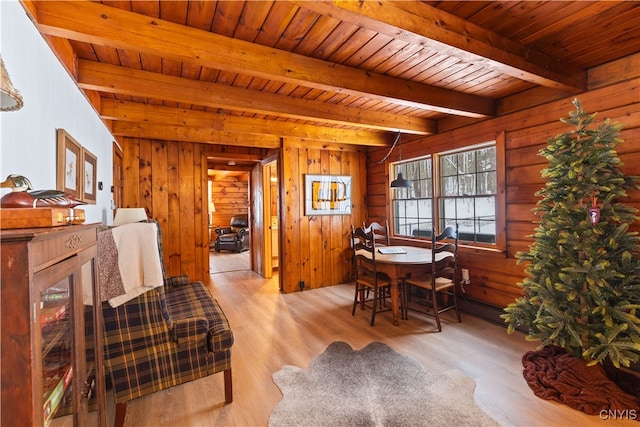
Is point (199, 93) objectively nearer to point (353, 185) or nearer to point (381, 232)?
point (353, 185)

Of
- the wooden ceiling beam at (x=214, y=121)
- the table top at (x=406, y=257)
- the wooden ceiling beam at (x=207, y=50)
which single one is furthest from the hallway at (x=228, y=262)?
the wooden ceiling beam at (x=207, y=50)

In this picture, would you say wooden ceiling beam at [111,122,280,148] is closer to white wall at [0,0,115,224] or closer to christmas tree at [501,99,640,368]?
white wall at [0,0,115,224]

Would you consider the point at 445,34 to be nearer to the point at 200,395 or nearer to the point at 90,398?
the point at 90,398

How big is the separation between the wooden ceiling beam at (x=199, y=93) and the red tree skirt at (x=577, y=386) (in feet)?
9.45

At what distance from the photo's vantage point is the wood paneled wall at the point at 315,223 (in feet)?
15.2

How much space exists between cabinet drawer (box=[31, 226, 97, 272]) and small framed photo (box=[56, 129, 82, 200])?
971 mm

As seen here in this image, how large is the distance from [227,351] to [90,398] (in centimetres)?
94

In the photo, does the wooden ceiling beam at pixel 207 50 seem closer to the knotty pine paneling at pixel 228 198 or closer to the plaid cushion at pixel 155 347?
the plaid cushion at pixel 155 347

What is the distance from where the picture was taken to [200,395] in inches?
85.8

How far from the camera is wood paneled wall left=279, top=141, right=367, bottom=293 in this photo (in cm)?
464

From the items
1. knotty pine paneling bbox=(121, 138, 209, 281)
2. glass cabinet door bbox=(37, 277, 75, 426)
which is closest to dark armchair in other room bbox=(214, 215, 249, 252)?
knotty pine paneling bbox=(121, 138, 209, 281)

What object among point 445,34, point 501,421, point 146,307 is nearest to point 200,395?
point 146,307

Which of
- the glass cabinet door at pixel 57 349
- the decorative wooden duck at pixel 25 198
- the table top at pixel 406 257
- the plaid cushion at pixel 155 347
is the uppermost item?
the decorative wooden duck at pixel 25 198

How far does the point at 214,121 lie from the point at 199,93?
0.95 metres
